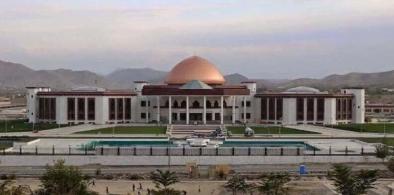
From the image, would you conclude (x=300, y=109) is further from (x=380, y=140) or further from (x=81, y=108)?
(x=81, y=108)

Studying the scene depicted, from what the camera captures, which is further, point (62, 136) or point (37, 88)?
point (37, 88)

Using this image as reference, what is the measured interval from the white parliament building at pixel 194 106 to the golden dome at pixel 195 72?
4.54 feet

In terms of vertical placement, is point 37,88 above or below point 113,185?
above

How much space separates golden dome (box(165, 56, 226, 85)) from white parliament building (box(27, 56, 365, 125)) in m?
1.38

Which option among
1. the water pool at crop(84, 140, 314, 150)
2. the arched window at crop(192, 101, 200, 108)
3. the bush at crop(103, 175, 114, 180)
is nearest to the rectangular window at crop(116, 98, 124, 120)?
the arched window at crop(192, 101, 200, 108)

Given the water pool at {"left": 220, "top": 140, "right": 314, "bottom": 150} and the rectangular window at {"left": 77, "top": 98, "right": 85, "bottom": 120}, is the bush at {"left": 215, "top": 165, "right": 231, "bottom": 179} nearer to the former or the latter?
the water pool at {"left": 220, "top": 140, "right": 314, "bottom": 150}

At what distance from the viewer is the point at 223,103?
87125 mm

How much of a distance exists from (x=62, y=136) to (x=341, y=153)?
90.5ft

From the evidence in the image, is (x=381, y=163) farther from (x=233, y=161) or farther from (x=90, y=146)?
(x=90, y=146)

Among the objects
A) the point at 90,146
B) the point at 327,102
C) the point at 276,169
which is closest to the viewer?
the point at 276,169

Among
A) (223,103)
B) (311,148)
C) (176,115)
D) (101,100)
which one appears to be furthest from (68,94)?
(311,148)

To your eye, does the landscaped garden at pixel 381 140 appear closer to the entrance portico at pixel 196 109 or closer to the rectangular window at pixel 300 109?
the rectangular window at pixel 300 109

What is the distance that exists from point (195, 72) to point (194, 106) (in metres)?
6.19

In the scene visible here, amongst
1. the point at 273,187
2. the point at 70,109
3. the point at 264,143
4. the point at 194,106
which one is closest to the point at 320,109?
the point at 194,106
